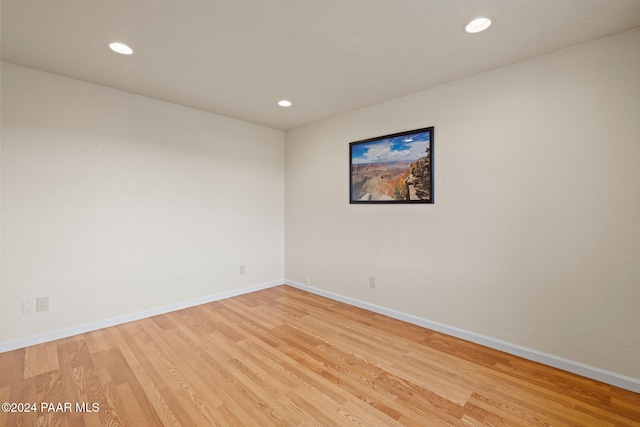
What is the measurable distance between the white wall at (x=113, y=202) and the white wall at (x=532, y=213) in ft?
6.81

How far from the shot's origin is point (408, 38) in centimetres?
214

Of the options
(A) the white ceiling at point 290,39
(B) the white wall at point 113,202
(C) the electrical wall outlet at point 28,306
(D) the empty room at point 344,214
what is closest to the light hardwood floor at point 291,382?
(D) the empty room at point 344,214

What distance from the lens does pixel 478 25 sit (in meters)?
1.99

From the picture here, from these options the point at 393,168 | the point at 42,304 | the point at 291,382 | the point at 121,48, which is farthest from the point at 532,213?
the point at 42,304

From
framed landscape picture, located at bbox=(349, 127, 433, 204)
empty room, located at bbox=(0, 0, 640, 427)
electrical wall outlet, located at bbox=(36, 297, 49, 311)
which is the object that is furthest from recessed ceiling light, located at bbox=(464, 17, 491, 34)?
electrical wall outlet, located at bbox=(36, 297, 49, 311)

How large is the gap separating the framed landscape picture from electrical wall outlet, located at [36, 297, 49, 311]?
11.2 ft

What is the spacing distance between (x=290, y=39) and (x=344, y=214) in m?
2.28

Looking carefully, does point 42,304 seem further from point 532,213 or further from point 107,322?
point 532,213

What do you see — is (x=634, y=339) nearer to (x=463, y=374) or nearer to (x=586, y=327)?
(x=586, y=327)

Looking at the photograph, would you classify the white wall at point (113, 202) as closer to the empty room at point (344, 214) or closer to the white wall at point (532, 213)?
the empty room at point (344, 214)

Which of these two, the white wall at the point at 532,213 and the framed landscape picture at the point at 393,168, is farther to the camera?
the framed landscape picture at the point at 393,168

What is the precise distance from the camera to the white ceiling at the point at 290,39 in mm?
1818

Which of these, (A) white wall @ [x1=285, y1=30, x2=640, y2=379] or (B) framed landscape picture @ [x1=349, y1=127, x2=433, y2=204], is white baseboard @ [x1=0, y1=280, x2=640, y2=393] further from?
(B) framed landscape picture @ [x1=349, y1=127, x2=433, y2=204]

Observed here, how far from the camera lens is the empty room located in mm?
1897
